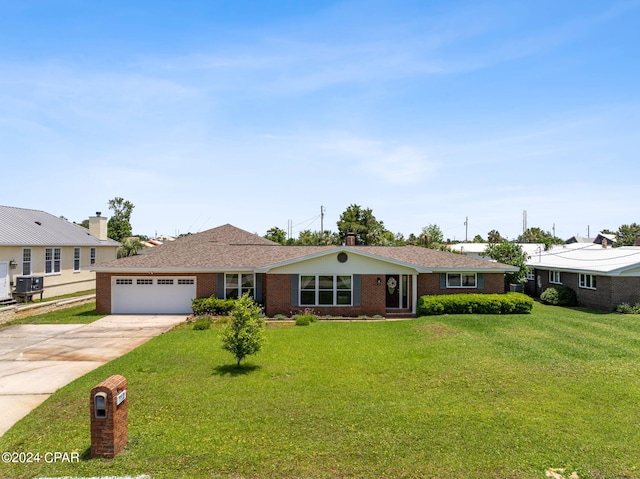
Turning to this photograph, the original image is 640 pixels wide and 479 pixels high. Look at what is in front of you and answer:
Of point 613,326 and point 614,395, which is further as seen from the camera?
point 613,326

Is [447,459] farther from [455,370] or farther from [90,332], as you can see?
[90,332]

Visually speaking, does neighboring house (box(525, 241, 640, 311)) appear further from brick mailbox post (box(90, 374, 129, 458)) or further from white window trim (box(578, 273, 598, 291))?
brick mailbox post (box(90, 374, 129, 458))

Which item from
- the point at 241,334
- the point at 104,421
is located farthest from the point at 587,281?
the point at 104,421

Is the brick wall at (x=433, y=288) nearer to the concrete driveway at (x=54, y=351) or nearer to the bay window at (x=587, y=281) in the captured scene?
the bay window at (x=587, y=281)

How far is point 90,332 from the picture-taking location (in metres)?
18.1

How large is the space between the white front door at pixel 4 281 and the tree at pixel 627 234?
243ft

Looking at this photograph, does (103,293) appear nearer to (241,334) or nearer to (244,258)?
(244,258)

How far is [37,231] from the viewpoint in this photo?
97.5 ft

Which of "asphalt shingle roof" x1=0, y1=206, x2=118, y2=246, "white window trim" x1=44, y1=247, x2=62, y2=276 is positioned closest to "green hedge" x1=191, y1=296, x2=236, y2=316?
"asphalt shingle roof" x1=0, y1=206, x2=118, y2=246

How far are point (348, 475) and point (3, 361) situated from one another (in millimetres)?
12715

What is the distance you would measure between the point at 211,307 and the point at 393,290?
33.9ft

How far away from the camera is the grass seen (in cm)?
2062

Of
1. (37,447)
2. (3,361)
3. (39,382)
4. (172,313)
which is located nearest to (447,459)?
(37,447)

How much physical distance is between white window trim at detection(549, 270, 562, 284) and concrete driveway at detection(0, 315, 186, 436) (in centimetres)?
2452
